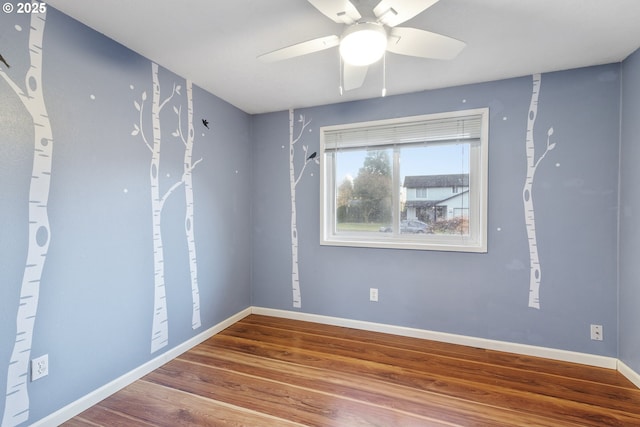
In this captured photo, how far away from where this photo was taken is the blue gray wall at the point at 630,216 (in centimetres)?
195

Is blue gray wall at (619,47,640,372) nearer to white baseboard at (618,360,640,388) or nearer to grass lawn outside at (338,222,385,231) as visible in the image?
white baseboard at (618,360,640,388)

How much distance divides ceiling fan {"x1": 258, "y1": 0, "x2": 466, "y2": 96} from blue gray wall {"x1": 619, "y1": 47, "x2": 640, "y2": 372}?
1.54 metres

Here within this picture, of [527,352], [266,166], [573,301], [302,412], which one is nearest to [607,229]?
[573,301]

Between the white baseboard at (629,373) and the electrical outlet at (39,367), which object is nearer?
the electrical outlet at (39,367)

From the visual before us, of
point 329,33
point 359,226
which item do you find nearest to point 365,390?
point 359,226

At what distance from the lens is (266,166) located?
129 inches

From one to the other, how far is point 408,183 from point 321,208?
0.92 meters

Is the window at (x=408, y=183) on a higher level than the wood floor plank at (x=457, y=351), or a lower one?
higher

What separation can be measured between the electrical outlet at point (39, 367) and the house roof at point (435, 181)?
2.87 m

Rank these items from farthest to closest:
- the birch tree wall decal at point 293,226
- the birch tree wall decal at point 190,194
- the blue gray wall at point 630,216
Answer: the birch tree wall decal at point 293,226, the birch tree wall decal at point 190,194, the blue gray wall at point 630,216

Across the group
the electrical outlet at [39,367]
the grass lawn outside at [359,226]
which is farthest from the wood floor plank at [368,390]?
the grass lawn outside at [359,226]

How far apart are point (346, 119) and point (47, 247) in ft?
8.29

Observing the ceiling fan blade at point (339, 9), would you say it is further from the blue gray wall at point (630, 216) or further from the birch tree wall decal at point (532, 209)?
the blue gray wall at point (630, 216)

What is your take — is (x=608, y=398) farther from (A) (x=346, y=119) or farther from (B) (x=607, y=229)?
(A) (x=346, y=119)
